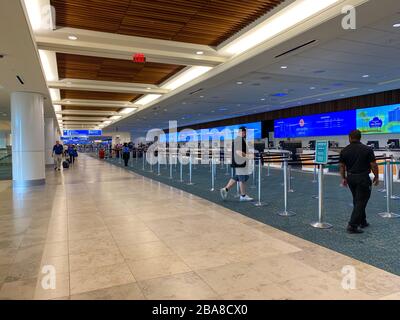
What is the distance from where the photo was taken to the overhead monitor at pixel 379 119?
13.1m

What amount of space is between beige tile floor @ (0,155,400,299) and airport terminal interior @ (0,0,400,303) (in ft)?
0.07

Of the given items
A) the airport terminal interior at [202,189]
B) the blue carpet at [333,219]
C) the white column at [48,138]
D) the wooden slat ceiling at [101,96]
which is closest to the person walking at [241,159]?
the airport terminal interior at [202,189]

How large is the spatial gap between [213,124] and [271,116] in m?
7.81

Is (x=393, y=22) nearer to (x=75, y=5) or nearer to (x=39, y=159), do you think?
(x=75, y=5)

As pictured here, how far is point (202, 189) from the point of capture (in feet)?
29.4

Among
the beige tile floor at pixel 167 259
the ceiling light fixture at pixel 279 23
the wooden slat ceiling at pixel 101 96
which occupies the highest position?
the wooden slat ceiling at pixel 101 96

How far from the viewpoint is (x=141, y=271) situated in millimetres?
3225

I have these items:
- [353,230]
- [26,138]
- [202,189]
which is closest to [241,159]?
[202,189]

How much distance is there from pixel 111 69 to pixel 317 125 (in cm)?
1192

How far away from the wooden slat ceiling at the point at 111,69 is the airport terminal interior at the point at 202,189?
0.21 ft

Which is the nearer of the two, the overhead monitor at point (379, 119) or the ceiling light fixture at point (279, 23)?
the ceiling light fixture at point (279, 23)

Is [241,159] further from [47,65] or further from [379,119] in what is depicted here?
[379,119]

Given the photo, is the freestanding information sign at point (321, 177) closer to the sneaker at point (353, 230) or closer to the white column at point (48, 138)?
the sneaker at point (353, 230)

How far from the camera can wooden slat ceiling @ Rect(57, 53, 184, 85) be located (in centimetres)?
873
